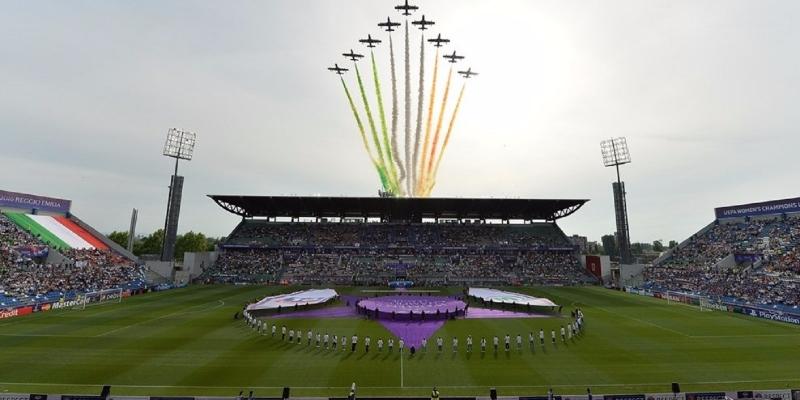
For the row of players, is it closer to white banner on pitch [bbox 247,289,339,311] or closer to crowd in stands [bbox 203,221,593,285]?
white banner on pitch [bbox 247,289,339,311]

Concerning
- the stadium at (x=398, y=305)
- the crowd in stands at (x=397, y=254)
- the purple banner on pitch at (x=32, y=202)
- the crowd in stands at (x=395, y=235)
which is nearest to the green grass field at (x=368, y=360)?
the stadium at (x=398, y=305)

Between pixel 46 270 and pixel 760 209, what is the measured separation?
107401 millimetres

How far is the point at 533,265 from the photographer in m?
71.5

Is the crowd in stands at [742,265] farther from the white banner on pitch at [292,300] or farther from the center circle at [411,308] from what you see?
the white banner on pitch at [292,300]

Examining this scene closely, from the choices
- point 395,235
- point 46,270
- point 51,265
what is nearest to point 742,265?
point 395,235

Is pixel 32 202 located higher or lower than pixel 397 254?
higher

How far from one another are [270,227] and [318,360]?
61.7 m

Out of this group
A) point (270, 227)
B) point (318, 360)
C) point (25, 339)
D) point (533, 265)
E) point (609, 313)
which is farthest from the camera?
point (270, 227)

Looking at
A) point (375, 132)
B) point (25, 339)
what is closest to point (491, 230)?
point (375, 132)

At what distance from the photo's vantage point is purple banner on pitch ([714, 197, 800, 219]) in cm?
5831

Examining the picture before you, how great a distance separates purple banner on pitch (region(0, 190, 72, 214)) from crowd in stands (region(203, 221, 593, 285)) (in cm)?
2693

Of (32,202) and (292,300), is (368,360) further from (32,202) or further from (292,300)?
(32,202)

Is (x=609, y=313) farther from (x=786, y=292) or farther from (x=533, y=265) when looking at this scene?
(x=533, y=265)

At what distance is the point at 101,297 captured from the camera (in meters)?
46.9
